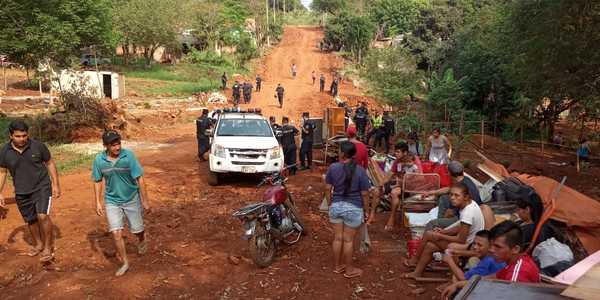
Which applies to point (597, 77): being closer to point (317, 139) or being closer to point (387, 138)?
point (387, 138)

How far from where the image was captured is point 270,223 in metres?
6.18

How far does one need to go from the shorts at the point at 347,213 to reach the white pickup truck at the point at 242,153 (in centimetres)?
459

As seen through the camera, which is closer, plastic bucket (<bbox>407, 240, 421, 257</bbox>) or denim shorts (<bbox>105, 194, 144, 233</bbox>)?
denim shorts (<bbox>105, 194, 144, 233</bbox>)

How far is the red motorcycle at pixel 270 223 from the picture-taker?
18.9ft

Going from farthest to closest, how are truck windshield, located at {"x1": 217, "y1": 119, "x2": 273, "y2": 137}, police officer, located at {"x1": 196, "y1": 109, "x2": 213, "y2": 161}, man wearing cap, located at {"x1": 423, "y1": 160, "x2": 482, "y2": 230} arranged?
police officer, located at {"x1": 196, "y1": 109, "x2": 213, "y2": 161} < truck windshield, located at {"x1": 217, "y1": 119, "x2": 273, "y2": 137} < man wearing cap, located at {"x1": 423, "y1": 160, "x2": 482, "y2": 230}

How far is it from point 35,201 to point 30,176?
1.08 ft

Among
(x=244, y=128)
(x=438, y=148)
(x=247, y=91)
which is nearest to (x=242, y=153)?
(x=244, y=128)

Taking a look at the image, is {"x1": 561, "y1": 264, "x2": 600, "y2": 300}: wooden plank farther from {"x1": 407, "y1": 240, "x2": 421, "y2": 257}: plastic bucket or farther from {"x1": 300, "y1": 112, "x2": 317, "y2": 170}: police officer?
{"x1": 300, "y1": 112, "x2": 317, "y2": 170}: police officer

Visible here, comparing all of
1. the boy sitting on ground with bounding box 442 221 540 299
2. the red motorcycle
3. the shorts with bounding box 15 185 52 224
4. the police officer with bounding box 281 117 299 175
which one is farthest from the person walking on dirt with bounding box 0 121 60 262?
the police officer with bounding box 281 117 299 175

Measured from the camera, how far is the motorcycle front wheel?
5.81m

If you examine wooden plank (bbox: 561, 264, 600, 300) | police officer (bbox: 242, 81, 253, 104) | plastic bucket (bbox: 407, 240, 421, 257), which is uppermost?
police officer (bbox: 242, 81, 253, 104)

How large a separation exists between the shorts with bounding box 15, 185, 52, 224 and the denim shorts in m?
0.98

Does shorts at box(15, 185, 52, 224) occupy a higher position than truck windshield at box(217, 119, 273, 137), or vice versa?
truck windshield at box(217, 119, 273, 137)

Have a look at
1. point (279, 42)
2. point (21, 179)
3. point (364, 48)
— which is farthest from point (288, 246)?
point (279, 42)
